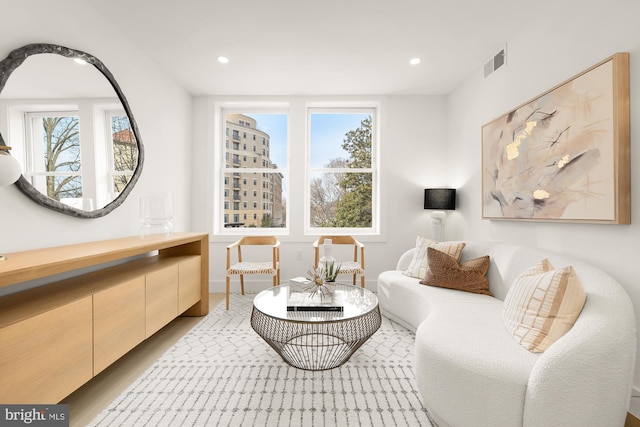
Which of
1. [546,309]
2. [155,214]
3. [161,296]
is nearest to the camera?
[546,309]

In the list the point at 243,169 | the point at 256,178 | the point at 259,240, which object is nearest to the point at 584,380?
the point at 259,240

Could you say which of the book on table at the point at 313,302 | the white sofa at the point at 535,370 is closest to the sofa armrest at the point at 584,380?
the white sofa at the point at 535,370

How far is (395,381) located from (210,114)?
378 centimetres

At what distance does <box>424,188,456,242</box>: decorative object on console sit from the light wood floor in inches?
119

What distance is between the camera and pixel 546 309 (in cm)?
145

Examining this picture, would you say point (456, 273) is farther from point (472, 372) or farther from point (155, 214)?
point (155, 214)

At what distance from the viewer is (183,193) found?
3729mm

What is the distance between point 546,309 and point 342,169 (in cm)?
305

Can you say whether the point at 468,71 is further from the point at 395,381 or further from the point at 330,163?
the point at 395,381

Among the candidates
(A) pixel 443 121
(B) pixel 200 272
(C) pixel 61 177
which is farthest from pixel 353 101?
(C) pixel 61 177

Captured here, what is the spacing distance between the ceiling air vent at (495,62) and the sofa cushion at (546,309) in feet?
7.26

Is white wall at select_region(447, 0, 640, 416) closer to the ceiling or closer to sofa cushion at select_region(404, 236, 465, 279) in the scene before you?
the ceiling

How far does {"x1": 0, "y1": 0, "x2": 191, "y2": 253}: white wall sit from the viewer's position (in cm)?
170

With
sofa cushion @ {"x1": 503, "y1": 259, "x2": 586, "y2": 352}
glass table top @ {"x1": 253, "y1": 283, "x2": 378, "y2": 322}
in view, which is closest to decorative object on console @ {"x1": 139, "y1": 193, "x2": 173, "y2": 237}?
glass table top @ {"x1": 253, "y1": 283, "x2": 378, "y2": 322}
